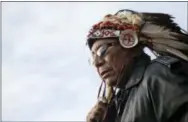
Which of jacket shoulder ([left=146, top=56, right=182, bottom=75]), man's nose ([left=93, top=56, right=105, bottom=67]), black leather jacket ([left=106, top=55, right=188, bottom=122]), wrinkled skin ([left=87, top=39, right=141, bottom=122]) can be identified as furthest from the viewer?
man's nose ([left=93, top=56, right=105, bottom=67])

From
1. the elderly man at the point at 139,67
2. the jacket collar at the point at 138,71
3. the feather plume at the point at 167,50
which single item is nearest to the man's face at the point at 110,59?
the elderly man at the point at 139,67

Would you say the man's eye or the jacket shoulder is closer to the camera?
the jacket shoulder

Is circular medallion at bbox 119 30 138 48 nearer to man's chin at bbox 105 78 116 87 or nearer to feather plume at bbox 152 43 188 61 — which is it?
feather plume at bbox 152 43 188 61

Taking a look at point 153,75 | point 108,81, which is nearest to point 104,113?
point 108,81

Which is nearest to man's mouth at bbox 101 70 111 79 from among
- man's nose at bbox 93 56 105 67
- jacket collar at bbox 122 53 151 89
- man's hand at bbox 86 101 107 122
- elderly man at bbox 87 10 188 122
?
elderly man at bbox 87 10 188 122

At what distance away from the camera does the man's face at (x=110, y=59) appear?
24.3 feet

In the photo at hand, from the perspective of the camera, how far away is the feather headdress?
23.9 ft

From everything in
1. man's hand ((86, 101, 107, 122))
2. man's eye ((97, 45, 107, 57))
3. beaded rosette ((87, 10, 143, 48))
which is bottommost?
man's hand ((86, 101, 107, 122))

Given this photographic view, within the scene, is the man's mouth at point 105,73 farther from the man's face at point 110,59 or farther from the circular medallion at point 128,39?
the circular medallion at point 128,39

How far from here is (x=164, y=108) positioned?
674 centimetres

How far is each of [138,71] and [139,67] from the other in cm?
7

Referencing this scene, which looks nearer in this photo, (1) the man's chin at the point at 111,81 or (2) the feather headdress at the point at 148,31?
(2) the feather headdress at the point at 148,31

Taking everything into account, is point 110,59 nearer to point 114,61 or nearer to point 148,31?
point 114,61

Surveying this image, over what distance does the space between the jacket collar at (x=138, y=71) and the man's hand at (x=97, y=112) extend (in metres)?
Answer: 0.52
